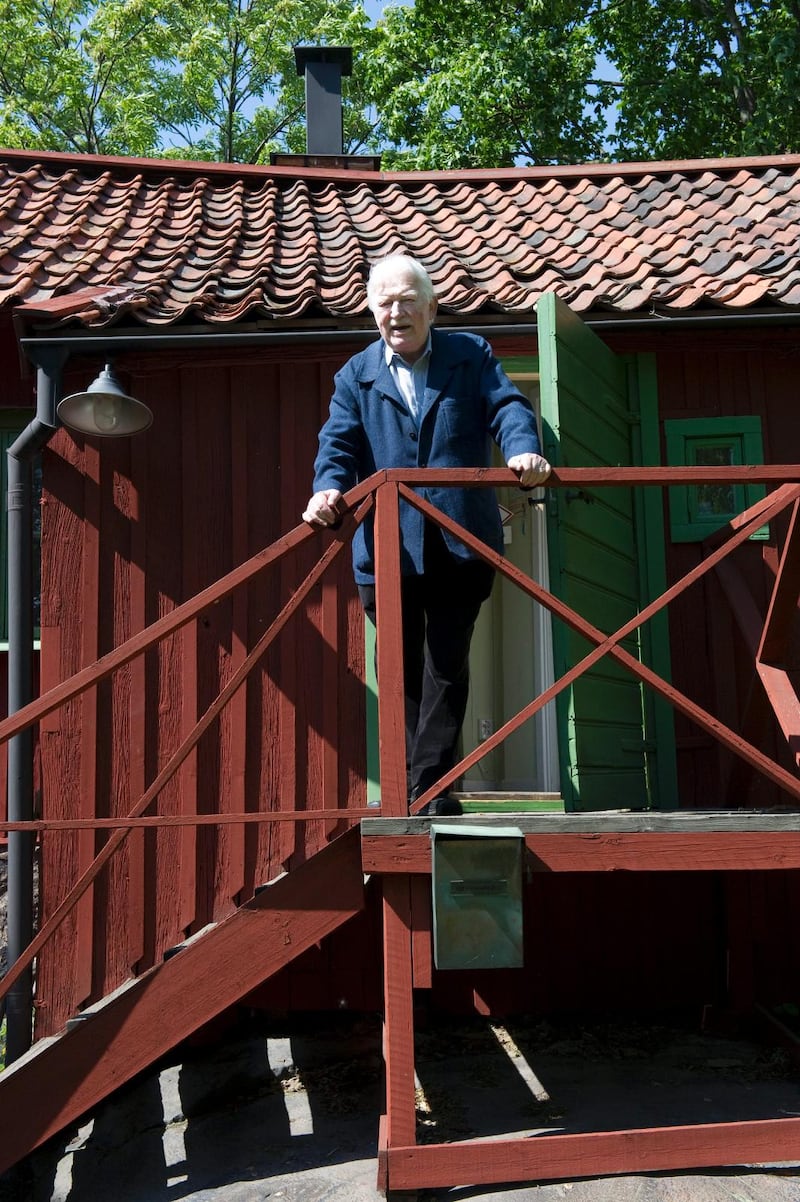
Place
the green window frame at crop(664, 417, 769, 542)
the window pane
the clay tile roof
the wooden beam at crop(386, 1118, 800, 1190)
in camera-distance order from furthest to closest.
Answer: the window pane
the green window frame at crop(664, 417, 769, 542)
the clay tile roof
the wooden beam at crop(386, 1118, 800, 1190)

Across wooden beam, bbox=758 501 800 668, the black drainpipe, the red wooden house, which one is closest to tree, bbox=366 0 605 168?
the red wooden house

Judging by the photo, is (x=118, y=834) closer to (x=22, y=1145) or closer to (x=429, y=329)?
(x=22, y=1145)

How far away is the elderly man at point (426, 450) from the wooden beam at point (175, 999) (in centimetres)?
49

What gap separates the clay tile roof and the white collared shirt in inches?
46.3

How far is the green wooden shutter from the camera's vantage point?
4254 mm

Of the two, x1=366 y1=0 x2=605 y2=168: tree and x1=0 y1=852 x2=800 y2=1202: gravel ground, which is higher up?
x1=366 y1=0 x2=605 y2=168: tree

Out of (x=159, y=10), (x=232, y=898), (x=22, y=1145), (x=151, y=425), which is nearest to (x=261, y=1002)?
(x=232, y=898)

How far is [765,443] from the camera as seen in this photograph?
5582 mm

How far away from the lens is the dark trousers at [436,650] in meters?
3.90

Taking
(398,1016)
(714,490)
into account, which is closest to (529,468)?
(398,1016)

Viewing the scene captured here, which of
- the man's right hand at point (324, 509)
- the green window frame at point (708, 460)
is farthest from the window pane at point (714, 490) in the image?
the man's right hand at point (324, 509)

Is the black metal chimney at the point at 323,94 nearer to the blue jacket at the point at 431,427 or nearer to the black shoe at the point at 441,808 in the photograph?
the blue jacket at the point at 431,427

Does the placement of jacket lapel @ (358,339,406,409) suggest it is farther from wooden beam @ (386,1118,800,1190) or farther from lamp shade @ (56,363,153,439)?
wooden beam @ (386,1118,800,1190)

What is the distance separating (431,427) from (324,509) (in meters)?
0.54
